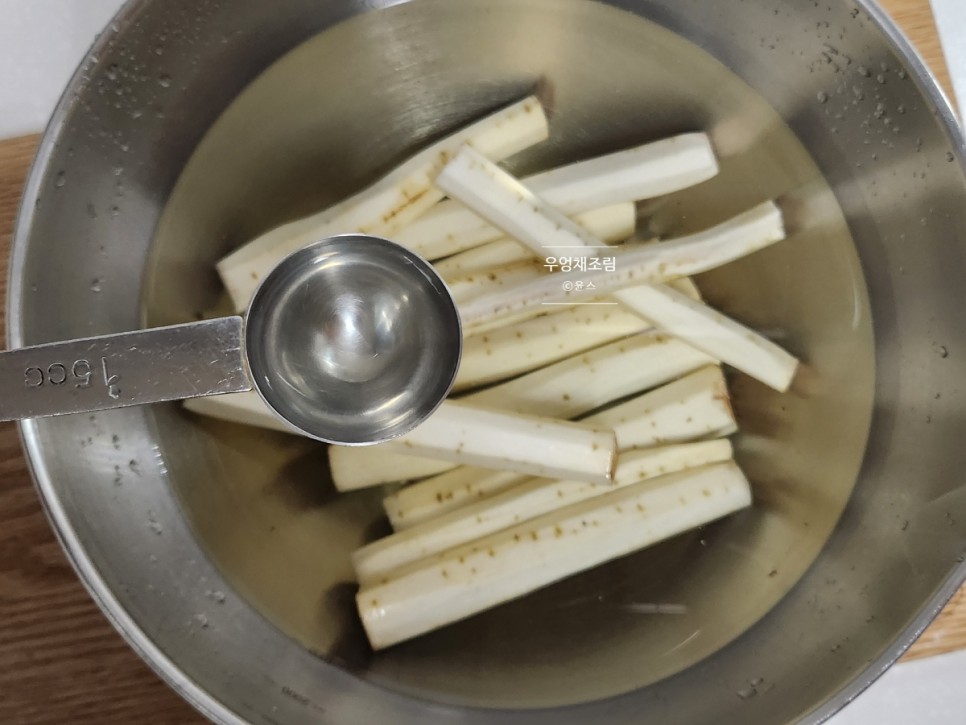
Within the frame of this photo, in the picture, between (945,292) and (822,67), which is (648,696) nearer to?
(945,292)

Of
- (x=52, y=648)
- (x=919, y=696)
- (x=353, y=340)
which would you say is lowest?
(x=919, y=696)

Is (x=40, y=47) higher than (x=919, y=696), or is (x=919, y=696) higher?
(x=40, y=47)

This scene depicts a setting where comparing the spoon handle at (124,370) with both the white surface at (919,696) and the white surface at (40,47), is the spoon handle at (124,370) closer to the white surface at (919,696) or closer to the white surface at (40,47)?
the white surface at (40,47)

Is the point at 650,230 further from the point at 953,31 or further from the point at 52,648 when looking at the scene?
the point at 52,648

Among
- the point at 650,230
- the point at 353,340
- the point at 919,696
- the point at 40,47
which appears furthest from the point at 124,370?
the point at 919,696

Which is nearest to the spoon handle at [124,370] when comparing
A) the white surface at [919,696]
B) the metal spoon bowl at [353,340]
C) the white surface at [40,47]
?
the metal spoon bowl at [353,340]

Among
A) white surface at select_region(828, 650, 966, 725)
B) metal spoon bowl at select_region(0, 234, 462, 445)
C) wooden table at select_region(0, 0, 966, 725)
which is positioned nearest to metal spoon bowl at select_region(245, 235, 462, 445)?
metal spoon bowl at select_region(0, 234, 462, 445)
